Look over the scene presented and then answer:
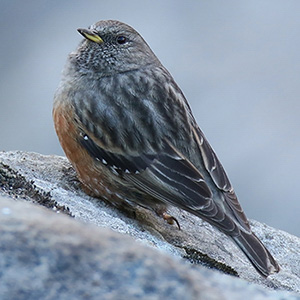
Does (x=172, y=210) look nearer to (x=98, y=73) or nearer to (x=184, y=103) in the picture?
(x=184, y=103)

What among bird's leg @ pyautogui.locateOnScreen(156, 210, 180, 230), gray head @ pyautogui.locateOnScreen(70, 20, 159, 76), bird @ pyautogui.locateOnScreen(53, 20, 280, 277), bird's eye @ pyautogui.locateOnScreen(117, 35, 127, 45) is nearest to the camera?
bird @ pyautogui.locateOnScreen(53, 20, 280, 277)

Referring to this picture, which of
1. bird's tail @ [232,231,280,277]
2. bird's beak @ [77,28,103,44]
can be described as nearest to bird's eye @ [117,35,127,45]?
bird's beak @ [77,28,103,44]

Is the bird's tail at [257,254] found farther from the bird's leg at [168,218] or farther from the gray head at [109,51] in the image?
the gray head at [109,51]

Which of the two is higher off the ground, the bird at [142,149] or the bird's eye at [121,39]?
the bird's eye at [121,39]

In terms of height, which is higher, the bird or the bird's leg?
the bird

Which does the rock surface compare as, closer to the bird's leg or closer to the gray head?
the bird's leg

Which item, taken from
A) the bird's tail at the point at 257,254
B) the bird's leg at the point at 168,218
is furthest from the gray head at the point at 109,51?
the bird's tail at the point at 257,254

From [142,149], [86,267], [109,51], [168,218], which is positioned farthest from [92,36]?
[86,267]
